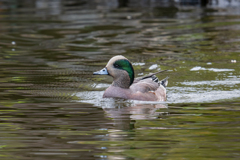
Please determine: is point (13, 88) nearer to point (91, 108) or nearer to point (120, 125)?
point (91, 108)

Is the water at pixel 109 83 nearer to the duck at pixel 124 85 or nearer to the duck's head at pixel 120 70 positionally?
the duck at pixel 124 85

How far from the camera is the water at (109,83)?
222 inches

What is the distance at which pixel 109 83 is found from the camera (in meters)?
10.5

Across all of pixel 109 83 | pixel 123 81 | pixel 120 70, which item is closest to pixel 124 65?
pixel 120 70

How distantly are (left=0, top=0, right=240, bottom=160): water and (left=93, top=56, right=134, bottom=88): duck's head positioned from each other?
42cm

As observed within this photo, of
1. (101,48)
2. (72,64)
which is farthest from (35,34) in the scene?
(72,64)

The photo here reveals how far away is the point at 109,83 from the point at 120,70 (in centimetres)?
179

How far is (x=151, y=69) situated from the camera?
11.7m

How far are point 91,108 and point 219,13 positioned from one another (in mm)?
15913

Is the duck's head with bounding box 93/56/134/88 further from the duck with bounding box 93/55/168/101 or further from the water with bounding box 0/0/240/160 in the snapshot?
the water with bounding box 0/0/240/160

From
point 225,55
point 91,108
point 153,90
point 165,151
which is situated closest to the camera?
point 165,151

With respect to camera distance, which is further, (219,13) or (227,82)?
(219,13)

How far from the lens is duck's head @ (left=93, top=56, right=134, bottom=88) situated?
8719 millimetres

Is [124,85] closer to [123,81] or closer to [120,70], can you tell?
[123,81]
